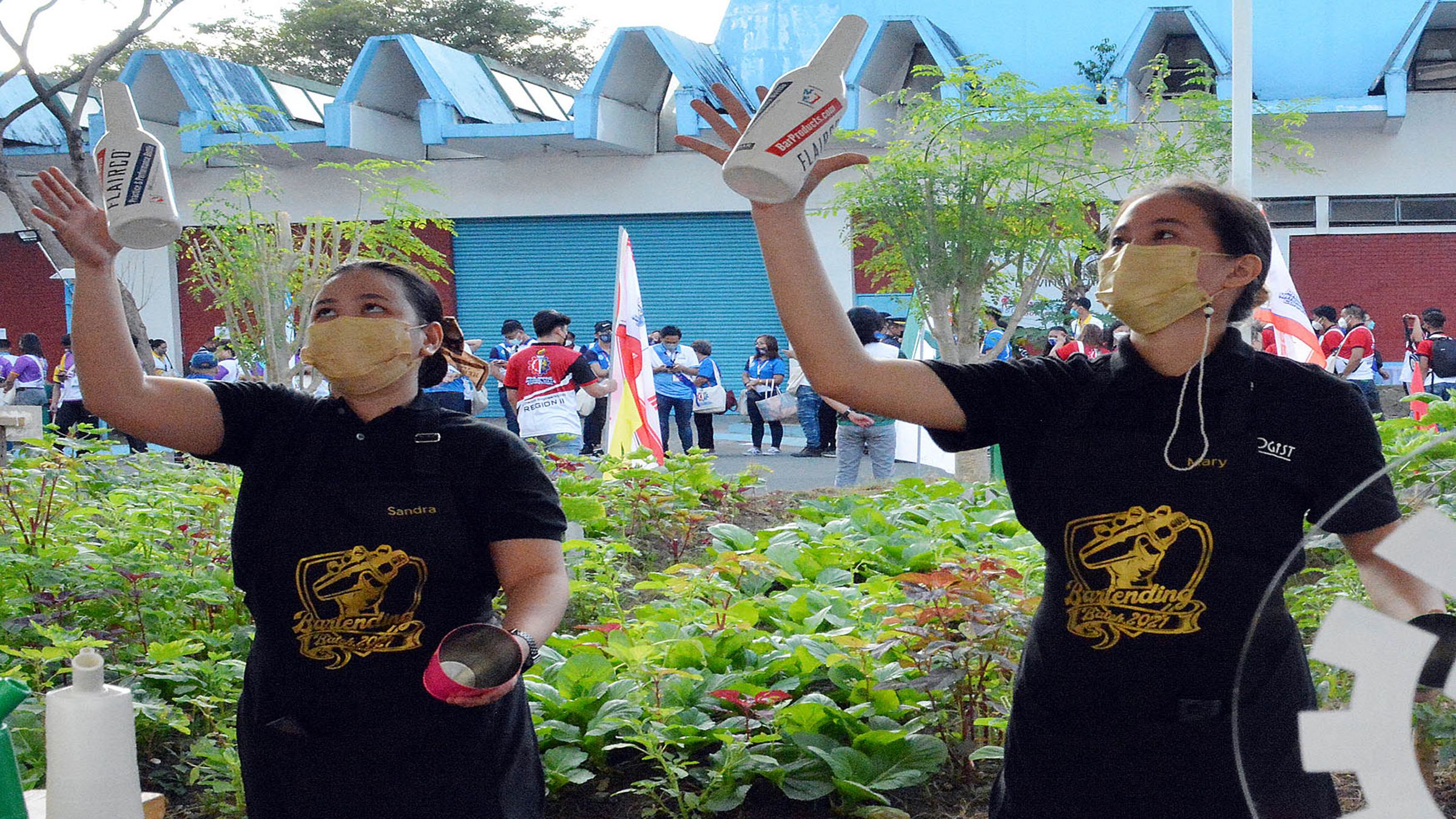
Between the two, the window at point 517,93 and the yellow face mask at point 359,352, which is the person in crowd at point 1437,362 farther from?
the window at point 517,93

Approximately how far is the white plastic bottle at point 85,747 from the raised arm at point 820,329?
1124mm

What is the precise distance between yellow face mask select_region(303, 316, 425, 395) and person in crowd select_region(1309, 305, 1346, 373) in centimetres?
1418

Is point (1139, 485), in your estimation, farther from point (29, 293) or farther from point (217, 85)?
point (29, 293)

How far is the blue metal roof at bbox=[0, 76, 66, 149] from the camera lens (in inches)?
906

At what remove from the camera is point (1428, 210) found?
20.8 metres

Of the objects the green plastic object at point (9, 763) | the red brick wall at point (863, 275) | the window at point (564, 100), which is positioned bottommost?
the green plastic object at point (9, 763)

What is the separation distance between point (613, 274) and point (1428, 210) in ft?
41.9

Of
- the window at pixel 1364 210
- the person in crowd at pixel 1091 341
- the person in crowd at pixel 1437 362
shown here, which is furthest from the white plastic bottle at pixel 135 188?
the window at pixel 1364 210

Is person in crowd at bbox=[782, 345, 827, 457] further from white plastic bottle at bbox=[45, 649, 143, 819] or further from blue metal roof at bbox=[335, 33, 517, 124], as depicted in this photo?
white plastic bottle at bbox=[45, 649, 143, 819]

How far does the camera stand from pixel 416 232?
24469 millimetres

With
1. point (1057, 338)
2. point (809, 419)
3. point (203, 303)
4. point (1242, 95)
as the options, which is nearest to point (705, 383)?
point (809, 419)

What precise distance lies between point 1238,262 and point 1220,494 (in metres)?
0.39

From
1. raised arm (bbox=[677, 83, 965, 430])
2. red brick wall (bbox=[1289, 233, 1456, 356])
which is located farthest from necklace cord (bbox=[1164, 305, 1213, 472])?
red brick wall (bbox=[1289, 233, 1456, 356])

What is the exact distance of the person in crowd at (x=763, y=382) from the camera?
16.6m
